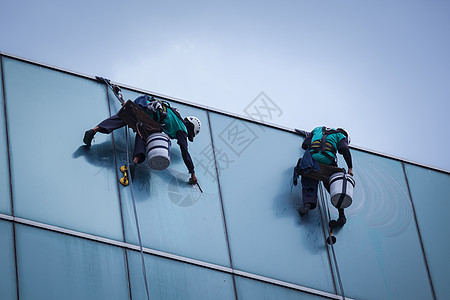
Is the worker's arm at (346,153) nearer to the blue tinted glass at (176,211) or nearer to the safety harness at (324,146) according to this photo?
the safety harness at (324,146)

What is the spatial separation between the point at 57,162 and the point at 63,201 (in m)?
0.70

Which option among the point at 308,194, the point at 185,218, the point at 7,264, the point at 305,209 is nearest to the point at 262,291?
the point at 185,218

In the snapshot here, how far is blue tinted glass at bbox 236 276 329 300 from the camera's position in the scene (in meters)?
13.3

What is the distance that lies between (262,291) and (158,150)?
99.4 inches

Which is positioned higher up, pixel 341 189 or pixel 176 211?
pixel 341 189

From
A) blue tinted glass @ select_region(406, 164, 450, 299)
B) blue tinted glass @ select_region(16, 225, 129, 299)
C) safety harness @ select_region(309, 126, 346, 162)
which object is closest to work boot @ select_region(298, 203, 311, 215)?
safety harness @ select_region(309, 126, 346, 162)

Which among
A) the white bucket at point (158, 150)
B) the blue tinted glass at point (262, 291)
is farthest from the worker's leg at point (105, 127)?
the blue tinted glass at point (262, 291)

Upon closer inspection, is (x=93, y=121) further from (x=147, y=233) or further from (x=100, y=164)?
(x=147, y=233)

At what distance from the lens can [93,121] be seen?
14.1m

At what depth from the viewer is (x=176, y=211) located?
1365 centimetres

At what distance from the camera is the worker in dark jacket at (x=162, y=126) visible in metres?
13.6

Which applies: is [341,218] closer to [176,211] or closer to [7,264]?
[176,211]

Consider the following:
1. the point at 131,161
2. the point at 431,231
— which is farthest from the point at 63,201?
the point at 431,231

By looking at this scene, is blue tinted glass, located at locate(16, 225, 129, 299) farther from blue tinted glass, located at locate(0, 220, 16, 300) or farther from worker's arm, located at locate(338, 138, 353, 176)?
worker's arm, located at locate(338, 138, 353, 176)
